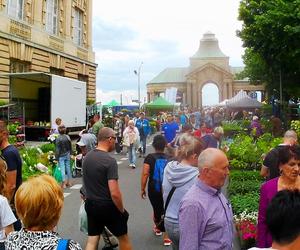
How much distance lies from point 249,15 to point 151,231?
1944 centimetres

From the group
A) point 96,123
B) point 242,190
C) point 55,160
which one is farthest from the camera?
point 96,123

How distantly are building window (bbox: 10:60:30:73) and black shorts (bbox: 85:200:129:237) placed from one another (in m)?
23.4

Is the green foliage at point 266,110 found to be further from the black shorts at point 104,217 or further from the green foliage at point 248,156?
the black shorts at point 104,217

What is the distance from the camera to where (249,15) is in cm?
2536

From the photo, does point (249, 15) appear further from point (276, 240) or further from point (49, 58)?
point (276, 240)

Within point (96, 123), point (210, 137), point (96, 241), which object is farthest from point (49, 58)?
point (96, 241)

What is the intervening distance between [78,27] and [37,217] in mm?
38004

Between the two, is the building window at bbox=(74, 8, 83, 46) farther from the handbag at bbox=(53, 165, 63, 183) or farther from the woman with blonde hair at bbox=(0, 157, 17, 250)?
the woman with blonde hair at bbox=(0, 157, 17, 250)

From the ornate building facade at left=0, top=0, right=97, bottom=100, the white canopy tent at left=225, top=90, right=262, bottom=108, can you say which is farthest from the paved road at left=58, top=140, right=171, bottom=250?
the white canopy tent at left=225, top=90, right=262, bottom=108

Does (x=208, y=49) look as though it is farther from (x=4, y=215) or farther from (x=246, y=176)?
(x=4, y=215)

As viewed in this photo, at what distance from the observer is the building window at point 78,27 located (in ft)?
128

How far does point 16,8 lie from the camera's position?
92.3 ft

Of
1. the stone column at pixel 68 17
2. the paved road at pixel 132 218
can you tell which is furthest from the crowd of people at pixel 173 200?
the stone column at pixel 68 17

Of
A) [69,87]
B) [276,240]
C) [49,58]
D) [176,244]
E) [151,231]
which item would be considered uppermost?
[49,58]
